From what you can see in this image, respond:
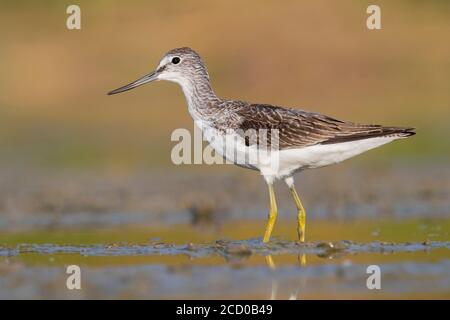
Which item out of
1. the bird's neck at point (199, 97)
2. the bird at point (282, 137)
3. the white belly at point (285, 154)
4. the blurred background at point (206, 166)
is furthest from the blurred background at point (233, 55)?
the white belly at point (285, 154)

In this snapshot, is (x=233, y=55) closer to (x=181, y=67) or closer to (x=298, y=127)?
(x=181, y=67)

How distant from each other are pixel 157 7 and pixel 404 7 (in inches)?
288

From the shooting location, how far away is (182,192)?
15922mm

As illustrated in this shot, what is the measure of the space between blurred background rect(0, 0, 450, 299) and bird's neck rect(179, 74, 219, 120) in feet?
5.22

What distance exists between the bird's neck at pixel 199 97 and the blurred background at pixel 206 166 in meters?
1.59

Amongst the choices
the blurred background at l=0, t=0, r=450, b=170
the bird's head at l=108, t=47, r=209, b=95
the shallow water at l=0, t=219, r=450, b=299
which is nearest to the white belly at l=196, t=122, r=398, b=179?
the shallow water at l=0, t=219, r=450, b=299

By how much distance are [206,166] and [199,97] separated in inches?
298

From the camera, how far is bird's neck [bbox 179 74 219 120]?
11.7 meters

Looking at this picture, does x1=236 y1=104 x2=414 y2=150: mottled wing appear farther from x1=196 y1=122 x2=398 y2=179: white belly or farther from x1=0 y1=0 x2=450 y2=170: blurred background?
x1=0 y1=0 x2=450 y2=170: blurred background

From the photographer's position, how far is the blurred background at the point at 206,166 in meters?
9.58

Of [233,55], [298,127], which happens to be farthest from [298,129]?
[233,55]

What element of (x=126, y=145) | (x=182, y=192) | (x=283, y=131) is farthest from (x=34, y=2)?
(x=283, y=131)

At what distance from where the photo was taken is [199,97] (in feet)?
39.1
